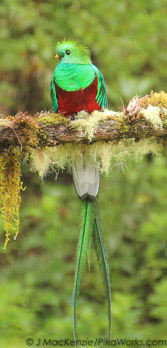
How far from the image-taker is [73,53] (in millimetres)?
2658

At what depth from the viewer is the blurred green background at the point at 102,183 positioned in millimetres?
4117

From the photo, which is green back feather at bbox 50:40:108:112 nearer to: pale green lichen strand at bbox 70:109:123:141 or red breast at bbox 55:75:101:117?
red breast at bbox 55:75:101:117

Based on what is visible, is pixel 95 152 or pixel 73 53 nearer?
pixel 95 152

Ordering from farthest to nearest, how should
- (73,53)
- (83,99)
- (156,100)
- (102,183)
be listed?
(102,183), (73,53), (83,99), (156,100)

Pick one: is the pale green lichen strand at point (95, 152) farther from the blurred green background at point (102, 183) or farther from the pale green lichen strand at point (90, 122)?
the blurred green background at point (102, 183)

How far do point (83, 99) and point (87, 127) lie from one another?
293 mm

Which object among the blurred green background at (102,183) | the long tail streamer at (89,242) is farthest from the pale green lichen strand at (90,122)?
the blurred green background at (102,183)

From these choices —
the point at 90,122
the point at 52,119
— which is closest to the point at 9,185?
the point at 52,119

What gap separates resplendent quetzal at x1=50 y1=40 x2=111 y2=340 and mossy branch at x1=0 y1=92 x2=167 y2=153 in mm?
160

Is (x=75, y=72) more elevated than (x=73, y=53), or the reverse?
(x=73, y=53)

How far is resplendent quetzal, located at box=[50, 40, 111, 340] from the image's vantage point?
2.45 metres

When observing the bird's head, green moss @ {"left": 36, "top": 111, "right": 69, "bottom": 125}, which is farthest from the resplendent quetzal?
green moss @ {"left": 36, "top": 111, "right": 69, "bottom": 125}

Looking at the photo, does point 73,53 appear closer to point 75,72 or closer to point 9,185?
point 75,72

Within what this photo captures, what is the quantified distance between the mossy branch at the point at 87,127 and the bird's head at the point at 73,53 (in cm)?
42
